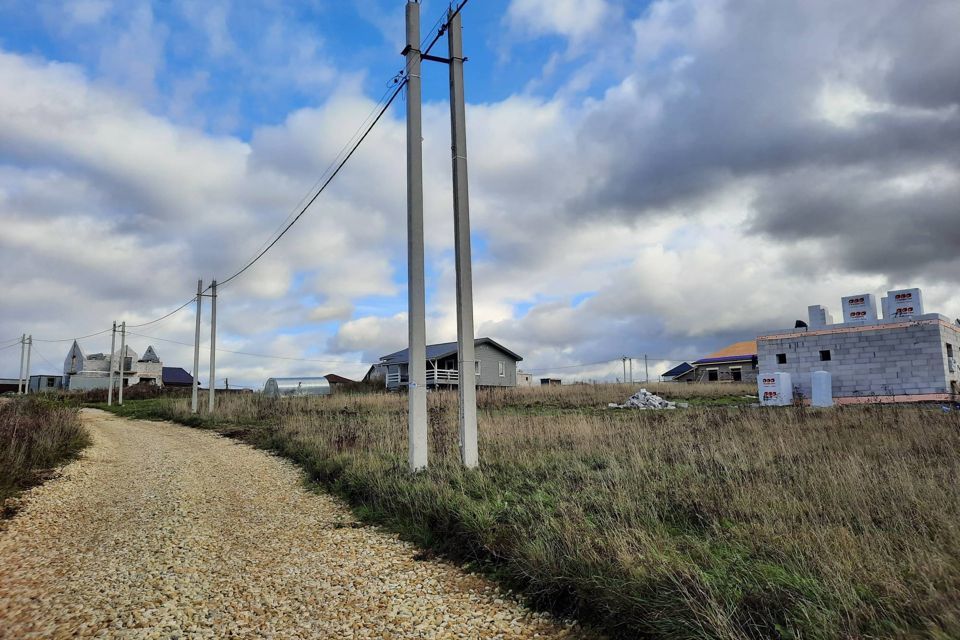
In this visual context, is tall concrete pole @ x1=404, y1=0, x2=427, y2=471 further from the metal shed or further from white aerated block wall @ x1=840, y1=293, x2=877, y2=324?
the metal shed

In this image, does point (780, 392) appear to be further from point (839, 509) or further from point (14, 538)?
point (14, 538)

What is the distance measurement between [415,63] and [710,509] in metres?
7.60

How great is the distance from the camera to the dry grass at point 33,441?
28.4 ft

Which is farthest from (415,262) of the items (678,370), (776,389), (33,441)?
(678,370)

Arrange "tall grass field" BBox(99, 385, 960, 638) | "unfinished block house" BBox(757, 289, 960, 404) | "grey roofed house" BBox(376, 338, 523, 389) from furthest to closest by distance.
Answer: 1. "grey roofed house" BBox(376, 338, 523, 389)
2. "unfinished block house" BBox(757, 289, 960, 404)
3. "tall grass field" BBox(99, 385, 960, 638)

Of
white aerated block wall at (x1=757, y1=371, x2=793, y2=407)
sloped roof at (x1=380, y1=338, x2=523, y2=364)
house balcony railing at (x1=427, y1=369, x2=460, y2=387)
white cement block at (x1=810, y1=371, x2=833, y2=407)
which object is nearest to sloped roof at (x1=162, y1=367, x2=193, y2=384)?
sloped roof at (x1=380, y1=338, x2=523, y2=364)

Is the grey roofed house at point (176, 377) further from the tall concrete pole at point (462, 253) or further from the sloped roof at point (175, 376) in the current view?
the tall concrete pole at point (462, 253)

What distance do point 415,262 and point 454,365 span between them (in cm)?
3999

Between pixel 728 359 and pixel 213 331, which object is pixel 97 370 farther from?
pixel 728 359

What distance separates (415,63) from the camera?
8734 millimetres

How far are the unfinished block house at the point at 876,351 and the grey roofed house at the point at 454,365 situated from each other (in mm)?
24744

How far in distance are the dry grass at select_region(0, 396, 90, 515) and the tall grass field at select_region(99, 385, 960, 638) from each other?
431 centimetres

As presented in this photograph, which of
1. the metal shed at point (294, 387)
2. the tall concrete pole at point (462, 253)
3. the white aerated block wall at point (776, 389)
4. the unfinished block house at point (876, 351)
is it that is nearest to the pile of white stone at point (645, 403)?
the white aerated block wall at point (776, 389)

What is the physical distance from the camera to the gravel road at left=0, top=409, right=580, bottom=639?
3791mm
